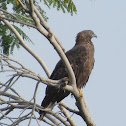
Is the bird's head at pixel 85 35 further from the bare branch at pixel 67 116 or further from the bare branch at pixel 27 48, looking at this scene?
the bare branch at pixel 67 116

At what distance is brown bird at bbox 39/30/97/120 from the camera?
7.32m

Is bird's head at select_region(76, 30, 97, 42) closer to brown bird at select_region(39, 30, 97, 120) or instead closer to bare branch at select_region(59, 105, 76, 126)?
brown bird at select_region(39, 30, 97, 120)

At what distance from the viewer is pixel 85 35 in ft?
28.1

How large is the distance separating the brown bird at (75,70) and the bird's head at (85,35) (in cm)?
29

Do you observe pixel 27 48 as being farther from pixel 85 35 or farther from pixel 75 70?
pixel 85 35

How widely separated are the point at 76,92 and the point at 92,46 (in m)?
2.13

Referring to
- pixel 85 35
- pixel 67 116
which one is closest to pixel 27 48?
pixel 67 116

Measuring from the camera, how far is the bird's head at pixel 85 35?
8477 millimetres

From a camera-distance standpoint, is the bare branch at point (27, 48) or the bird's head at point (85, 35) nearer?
the bare branch at point (27, 48)

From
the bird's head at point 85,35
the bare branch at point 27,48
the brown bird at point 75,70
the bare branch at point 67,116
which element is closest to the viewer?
the bare branch at point 27,48

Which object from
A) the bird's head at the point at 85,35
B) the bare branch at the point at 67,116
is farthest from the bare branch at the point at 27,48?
the bird's head at the point at 85,35

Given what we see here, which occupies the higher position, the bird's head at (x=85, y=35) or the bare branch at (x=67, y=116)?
the bird's head at (x=85, y=35)

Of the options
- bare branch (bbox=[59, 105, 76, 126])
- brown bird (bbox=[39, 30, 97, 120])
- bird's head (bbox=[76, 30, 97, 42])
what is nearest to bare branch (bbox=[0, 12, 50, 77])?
brown bird (bbox=[39, 30, 97, 120])

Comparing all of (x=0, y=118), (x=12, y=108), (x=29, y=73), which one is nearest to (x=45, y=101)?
(x=12, y=108)
